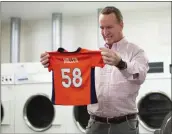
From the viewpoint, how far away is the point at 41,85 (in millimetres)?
3178

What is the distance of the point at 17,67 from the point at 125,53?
2096 millimetres

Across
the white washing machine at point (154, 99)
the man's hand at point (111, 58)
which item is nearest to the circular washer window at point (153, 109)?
the white washing machine at point (154, 99)

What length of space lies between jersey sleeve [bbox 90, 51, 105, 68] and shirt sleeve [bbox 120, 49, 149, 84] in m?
0.16

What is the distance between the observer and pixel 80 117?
10.2 ft

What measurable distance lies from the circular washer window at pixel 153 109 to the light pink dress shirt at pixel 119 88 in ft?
5.27

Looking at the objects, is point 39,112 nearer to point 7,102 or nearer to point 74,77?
point 7,102

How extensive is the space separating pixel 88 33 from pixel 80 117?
4.98 ft

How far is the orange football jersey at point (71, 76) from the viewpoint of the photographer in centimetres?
154

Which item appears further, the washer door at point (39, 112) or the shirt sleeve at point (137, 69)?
the washer door at point (39, 112)

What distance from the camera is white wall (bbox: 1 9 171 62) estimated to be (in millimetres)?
3711

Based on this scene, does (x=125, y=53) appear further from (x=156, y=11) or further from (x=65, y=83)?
(x=156, y=11)

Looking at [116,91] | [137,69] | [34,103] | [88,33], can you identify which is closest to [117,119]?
[116,91]

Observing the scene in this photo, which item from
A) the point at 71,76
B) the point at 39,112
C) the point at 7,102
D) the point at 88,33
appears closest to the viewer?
the point at 71,76

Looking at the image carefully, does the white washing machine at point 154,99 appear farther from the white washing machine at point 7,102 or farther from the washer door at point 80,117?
the white washing machine at point 7,102
